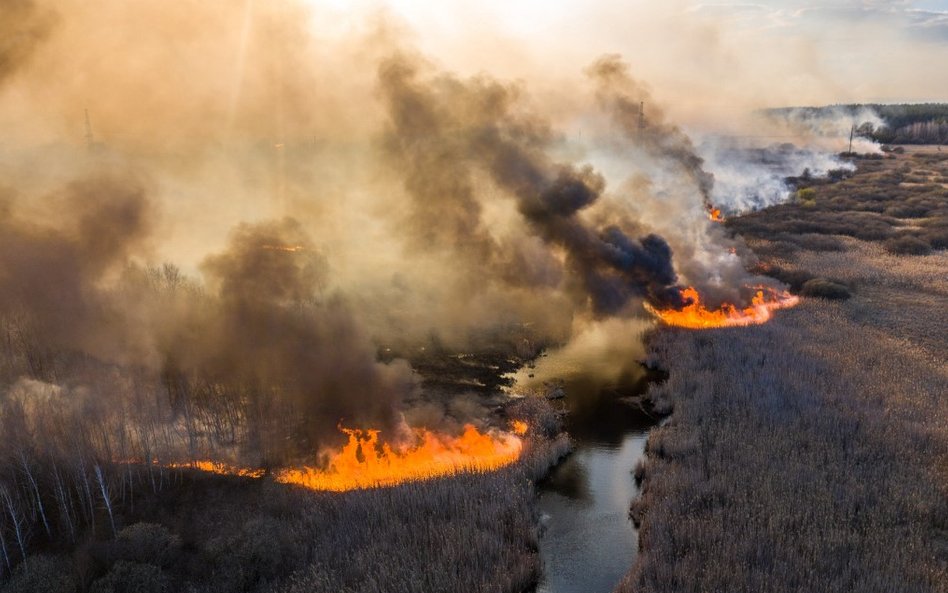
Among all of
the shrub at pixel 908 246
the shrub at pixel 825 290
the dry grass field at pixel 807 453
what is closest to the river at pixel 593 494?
the dry grass field at pixel 807 453

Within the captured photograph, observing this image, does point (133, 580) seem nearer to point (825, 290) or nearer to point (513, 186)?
point (513, 186)

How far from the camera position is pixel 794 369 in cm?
3366

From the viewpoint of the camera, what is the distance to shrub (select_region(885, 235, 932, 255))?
65.6 m

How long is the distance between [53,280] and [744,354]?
38.7 m

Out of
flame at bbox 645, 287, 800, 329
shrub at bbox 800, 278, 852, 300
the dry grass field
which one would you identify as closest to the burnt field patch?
shrub at bbox 800, 278, 852, 300

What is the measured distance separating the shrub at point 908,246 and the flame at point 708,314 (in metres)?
30.5

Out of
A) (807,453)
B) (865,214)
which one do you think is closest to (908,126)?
(865,214)

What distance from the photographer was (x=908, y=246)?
66.0 metres

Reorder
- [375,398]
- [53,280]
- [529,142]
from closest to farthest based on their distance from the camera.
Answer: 1. [375,398]
2. [53,280]
3. [529,142]

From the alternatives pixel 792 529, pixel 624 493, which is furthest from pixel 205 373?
pixel 792 529

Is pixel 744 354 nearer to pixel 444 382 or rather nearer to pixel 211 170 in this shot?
pixel 444 382

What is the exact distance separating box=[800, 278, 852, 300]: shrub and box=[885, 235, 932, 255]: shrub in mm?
21748

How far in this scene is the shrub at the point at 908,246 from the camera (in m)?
65.6

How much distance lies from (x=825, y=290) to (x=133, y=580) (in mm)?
50291
